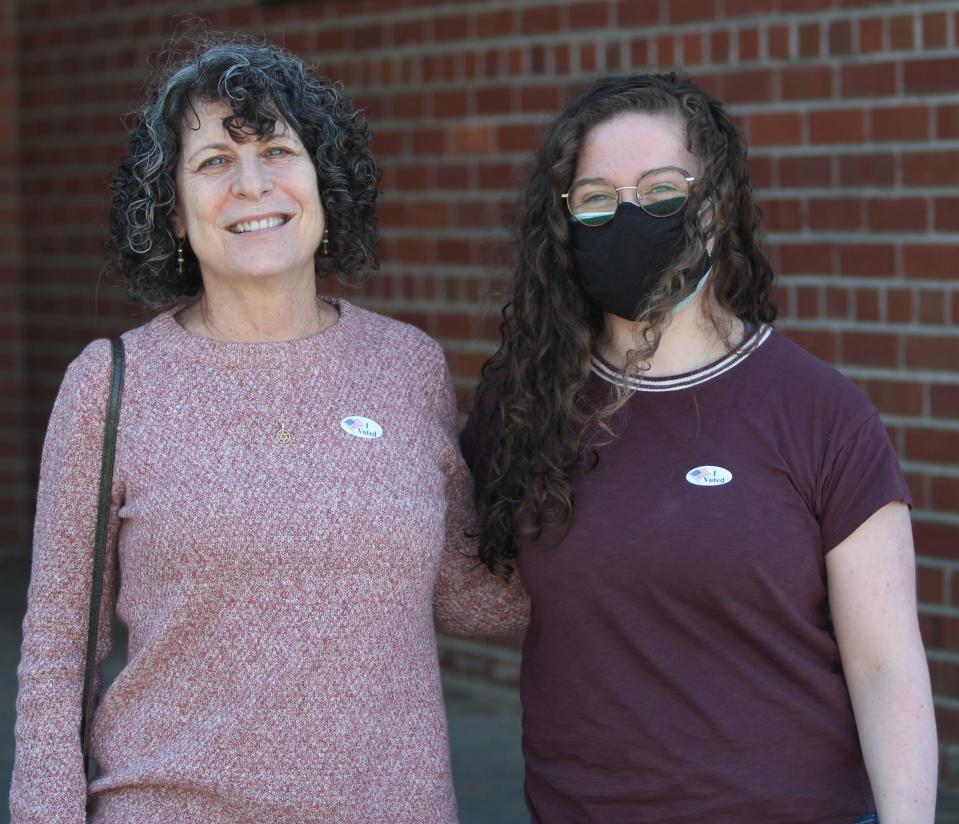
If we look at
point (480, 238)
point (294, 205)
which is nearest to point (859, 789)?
point (294, 205)

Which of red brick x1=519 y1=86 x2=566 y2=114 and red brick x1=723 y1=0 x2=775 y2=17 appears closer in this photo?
red brick x1=723 y1=0 x2=775 y2=17

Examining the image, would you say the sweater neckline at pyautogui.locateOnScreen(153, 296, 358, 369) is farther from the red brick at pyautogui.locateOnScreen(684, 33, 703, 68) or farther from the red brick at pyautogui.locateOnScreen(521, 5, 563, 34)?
the red brick at pyautogui.locateOnScreen(521, 5, 563, 34)

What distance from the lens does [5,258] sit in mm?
7816

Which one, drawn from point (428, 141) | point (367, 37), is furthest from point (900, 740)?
point (367, 37)

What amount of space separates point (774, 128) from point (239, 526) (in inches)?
107

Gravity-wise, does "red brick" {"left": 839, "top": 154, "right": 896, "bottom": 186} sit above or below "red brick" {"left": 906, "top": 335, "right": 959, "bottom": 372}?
above

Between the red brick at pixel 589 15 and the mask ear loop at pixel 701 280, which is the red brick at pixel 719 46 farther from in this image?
the mask ear loop at pixel 701 280

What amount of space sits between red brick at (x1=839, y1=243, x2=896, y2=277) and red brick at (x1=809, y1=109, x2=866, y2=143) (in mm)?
318

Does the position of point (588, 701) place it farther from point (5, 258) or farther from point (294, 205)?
point (5, 258)

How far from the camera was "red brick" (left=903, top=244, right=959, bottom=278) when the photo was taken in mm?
4340

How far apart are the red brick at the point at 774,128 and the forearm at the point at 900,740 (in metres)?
2.48

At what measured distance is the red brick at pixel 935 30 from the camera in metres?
4.30

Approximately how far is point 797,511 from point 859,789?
1.64ft

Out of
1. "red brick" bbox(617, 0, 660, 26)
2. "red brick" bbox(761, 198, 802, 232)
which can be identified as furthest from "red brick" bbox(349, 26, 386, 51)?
"red brick" bbox(761, 198, 802, 232)
